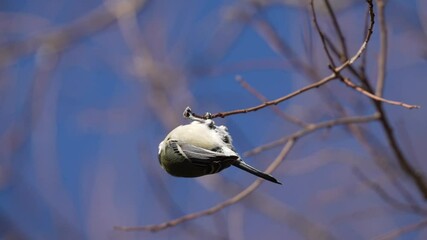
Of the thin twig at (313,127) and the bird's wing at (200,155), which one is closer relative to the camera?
the bird's wing at (200,155)

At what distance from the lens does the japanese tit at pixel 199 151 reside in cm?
114

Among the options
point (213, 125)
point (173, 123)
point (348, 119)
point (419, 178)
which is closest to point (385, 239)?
point (419, 178)

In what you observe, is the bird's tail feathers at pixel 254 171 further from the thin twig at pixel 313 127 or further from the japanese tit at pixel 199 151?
the thin twig at pixel 313 127

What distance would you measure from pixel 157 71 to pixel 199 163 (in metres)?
1.57

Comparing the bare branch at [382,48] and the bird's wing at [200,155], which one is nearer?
the bird's wing at [200,155]

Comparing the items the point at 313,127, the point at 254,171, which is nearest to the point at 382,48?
the point at 313,127

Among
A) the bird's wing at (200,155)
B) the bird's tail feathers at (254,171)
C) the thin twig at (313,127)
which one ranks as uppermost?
the thin twig at (313,127)

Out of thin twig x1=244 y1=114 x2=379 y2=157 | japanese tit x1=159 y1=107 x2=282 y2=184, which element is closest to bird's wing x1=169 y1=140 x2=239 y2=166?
japanese tit x1=159 y1=107 x2=282 y2=184

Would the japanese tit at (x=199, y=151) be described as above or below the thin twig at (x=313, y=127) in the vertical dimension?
below

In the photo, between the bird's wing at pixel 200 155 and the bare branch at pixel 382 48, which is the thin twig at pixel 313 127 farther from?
the bird's wing at pixel 200 155

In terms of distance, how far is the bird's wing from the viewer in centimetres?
114

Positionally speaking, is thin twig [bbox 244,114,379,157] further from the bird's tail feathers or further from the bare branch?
the bird's tail feathers

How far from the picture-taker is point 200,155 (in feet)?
3.82

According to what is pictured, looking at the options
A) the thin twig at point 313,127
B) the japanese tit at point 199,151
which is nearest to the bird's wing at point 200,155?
the japanese tit at point 199,151
